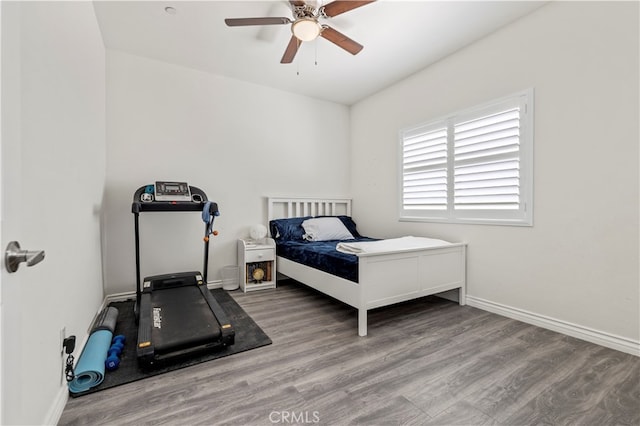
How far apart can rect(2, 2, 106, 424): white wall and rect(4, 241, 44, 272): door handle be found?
74mm

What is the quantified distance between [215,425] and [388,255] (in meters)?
1.70

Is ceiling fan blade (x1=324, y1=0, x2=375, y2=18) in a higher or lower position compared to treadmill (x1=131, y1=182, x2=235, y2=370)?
higher

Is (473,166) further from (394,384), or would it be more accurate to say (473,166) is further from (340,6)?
(394,384)

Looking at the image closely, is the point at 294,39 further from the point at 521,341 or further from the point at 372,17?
the point at 521,341

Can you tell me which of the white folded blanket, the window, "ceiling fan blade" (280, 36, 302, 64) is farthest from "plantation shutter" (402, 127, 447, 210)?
"ceiling fan blade" (280, 36, 302, 64)

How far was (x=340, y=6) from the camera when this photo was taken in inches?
83.6

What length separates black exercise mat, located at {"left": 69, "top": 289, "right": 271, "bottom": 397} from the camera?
174 cm

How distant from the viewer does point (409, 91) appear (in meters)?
3.70

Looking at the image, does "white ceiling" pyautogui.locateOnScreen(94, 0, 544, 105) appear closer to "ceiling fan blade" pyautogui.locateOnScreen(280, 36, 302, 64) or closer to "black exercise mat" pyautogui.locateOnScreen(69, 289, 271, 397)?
"ceiling fan blade" pyautogui.locateOnScreen(280, 36, 302, 64)

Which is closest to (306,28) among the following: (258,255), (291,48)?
(291,48)

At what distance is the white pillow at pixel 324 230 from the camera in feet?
12.4

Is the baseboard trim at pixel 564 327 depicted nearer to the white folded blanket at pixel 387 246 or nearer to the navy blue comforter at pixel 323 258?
the white folded blanket at pixel 387 246

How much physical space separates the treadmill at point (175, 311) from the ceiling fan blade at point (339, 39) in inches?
74.2

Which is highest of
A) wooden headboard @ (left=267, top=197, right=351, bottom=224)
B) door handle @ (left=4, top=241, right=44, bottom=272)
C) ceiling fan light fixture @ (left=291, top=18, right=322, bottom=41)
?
ceiling fan light fixture @ (left=291, top=18, right=322, bottom=41)
